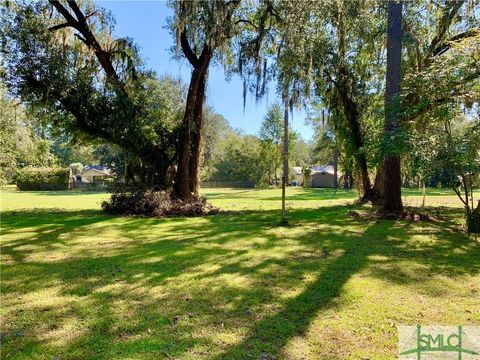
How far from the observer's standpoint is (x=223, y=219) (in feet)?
30.5

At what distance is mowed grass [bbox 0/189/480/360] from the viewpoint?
255cm

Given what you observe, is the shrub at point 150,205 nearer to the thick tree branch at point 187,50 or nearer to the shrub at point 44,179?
the thick tree branch at point 187,50

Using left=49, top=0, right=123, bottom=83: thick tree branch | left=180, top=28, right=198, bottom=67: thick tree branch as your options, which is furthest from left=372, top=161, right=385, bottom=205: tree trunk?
left=49, top=0, right=123, bottom=83: thick tree branch

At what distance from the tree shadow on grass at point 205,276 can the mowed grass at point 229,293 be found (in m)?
0.02

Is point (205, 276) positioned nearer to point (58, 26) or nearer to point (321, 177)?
point (58, 26)

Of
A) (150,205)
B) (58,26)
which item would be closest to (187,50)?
(58,26)

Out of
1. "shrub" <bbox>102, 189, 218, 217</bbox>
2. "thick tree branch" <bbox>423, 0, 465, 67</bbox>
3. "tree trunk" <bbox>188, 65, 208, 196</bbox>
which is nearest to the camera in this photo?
"thick tree branch" <bbox>423, 0, 465, 67</bbox>

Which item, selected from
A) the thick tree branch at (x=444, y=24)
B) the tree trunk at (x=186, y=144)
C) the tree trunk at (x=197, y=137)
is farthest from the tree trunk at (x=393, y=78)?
the tree trunk at (x=186, y=144)

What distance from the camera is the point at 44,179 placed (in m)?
30.8

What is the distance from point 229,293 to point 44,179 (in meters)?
32.3

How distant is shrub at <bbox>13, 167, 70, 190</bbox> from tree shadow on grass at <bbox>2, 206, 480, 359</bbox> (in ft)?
84.1

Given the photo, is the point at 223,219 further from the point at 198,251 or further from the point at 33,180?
the point at 33,180

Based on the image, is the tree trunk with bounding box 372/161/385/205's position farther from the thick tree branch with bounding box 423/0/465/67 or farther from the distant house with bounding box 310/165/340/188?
the distant house with bounding box 310/165/340/188

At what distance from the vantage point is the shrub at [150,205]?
397 inches
